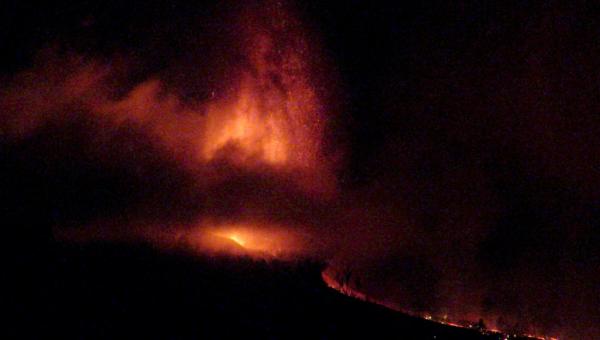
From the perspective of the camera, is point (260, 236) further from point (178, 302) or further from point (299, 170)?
point (178, 302)

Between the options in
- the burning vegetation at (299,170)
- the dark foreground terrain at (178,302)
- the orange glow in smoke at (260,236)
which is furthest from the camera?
the orange glow in smoke at (260,236)

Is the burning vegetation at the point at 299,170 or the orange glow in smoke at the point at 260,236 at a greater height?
the burning vegetation at the point at 299,170

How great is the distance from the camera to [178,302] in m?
4.87

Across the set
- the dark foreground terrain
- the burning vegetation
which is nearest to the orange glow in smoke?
the burning vegetation

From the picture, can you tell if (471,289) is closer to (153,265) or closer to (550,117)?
(550,117)

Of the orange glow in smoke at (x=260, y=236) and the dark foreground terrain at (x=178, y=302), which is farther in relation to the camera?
the orange glow in smoke at (x=260, y=236)

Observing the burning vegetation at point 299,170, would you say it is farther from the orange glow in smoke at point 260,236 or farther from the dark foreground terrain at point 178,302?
the dark foreground terrain at point 178,302

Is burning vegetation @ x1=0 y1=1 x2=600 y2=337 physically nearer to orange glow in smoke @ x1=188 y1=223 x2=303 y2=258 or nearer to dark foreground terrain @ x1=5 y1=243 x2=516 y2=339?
orange glow in smoke @ x1=188 y1=223 x2=303 y2=258

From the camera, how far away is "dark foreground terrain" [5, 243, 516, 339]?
14.0 feet

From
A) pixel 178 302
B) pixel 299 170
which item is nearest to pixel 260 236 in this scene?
pixel 299 170

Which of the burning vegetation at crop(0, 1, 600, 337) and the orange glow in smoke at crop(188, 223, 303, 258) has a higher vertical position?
the burning vegetation at crop(0, 1, 600, 337)

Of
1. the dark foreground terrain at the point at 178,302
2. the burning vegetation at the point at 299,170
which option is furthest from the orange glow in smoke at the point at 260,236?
the dark foreground terrain at the point at 178,302

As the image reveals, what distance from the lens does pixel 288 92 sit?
9.70m

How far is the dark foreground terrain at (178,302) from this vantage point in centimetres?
426
